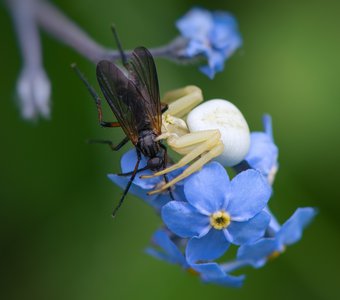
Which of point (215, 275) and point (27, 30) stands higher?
point (27, 30)

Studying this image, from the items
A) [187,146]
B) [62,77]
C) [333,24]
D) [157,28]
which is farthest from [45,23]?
[333,24]

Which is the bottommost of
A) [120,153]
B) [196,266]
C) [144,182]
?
[120,153]

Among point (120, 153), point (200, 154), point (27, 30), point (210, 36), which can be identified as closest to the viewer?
point (200, 154)

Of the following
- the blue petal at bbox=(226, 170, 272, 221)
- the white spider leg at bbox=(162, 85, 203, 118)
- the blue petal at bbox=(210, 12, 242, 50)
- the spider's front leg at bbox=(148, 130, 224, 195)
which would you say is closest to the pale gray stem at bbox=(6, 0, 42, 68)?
the blue petal at bbox=(210, 12, 242, 50)

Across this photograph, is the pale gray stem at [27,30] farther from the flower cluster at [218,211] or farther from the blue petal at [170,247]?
the blue petal at [170,247]

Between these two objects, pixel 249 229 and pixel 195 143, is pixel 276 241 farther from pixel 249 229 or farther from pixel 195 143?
pixel 195 143

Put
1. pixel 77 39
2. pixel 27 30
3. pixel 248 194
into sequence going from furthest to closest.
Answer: pixel 27 30 < pixel 77 39 < pixel 248 194

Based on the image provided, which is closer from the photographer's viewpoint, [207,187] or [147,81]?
[207,187]

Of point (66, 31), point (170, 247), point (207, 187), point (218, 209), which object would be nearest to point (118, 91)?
point (207, 187)

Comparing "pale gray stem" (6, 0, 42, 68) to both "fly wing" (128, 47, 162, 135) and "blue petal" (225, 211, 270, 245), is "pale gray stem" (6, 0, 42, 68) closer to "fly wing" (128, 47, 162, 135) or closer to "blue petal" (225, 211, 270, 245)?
"fly wing" (128, 47, 162, 135)
